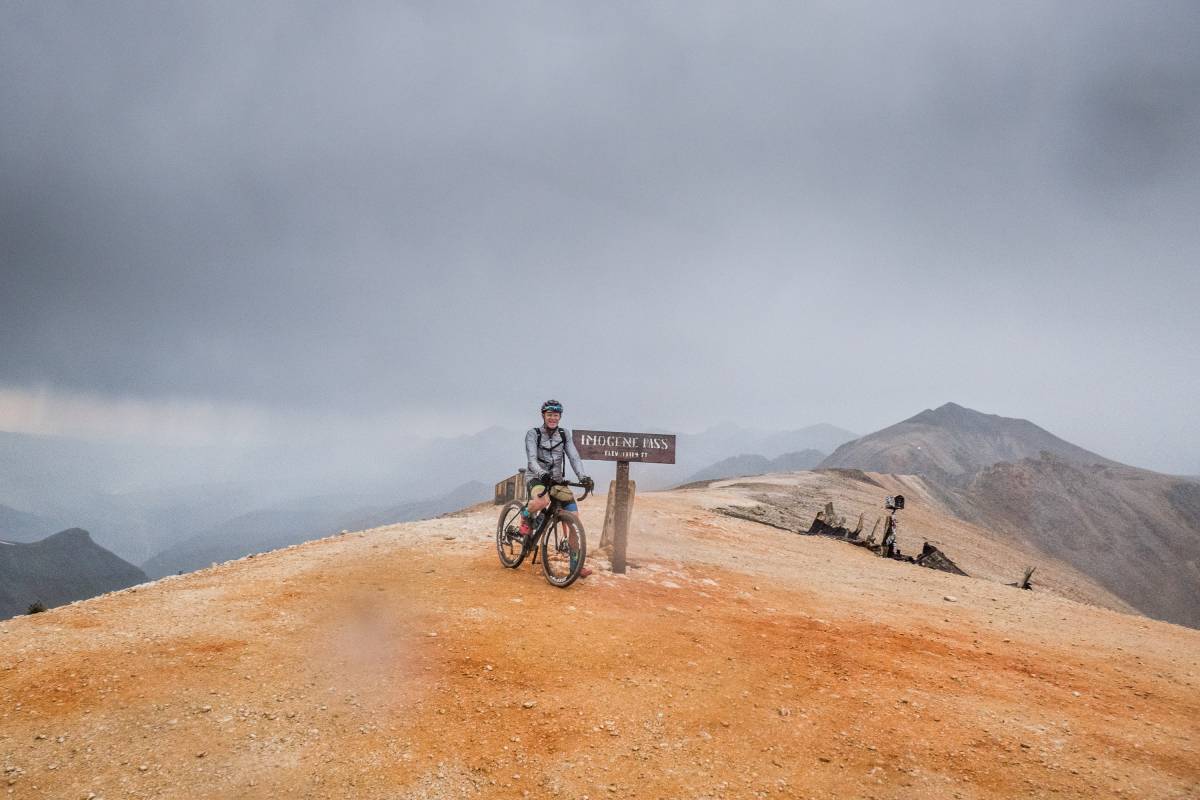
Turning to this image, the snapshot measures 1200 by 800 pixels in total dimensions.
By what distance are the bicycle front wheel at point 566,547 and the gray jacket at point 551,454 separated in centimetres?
72

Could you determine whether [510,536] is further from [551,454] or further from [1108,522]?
[1108,522]

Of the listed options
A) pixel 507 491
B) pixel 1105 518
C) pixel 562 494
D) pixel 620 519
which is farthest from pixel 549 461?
pixel 1105 518

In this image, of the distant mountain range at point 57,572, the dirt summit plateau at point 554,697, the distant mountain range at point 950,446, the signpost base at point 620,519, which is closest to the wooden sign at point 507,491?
the signpost base at point 620,519

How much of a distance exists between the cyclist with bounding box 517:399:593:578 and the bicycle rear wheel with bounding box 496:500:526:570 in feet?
1.99

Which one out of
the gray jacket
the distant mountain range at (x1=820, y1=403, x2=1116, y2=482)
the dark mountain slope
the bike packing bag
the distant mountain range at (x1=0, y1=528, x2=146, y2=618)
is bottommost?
the distant mountain range at (x1=0, y1=528, x2=146, y2=618)

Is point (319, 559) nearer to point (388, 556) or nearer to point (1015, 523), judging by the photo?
point (388, 556)

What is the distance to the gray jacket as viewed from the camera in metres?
8.99

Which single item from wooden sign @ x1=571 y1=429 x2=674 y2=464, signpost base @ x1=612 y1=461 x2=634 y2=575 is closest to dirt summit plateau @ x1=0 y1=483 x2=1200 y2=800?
signpost base @ x1=612 y1=461 x2=634 y2=575

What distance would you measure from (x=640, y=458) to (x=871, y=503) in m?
34.4

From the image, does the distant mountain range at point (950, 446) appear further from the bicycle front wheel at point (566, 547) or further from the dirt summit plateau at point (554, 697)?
the bicycle front wheel at point (566, 547)

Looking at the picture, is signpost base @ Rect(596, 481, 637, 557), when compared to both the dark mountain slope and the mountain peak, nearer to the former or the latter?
the dark mountain slope

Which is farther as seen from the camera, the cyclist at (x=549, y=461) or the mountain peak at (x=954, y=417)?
the mountain peak at (x=954, y=417)

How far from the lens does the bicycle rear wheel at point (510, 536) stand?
9734 millimetres

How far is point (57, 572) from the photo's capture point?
14738 centimetres
